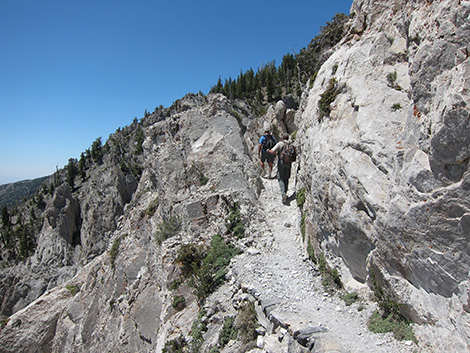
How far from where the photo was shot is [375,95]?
7457 mm

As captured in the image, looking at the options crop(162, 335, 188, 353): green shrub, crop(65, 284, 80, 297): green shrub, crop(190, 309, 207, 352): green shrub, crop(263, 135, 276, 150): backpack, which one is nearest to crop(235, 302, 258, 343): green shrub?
crop(190, 309, 207, 352): green shrub

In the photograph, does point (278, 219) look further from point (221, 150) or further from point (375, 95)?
point (375, 95)

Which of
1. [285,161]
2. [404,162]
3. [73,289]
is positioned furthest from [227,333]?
[73,289]

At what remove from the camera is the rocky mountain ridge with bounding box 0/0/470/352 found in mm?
4824

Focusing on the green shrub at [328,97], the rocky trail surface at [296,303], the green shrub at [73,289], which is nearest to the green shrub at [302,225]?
the rocky trail surface at [296,303]

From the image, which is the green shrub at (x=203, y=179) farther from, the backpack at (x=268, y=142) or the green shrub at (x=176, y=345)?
the green shrub at (x=176, y=345)

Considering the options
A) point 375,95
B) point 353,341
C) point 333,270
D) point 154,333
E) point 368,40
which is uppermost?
point 368,40

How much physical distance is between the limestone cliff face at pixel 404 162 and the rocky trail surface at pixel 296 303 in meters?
Result: 0.81

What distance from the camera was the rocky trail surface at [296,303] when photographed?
560 cm

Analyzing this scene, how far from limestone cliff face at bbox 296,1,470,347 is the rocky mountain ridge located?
0.03m

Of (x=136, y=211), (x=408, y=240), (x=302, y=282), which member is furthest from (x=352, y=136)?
(x=136, y=211)

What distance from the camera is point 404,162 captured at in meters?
5.79

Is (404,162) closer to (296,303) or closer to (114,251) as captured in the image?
(296,303)

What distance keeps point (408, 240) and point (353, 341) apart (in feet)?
7.32
